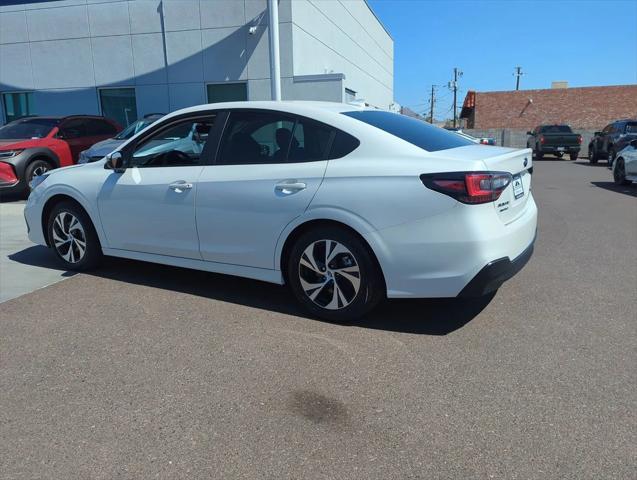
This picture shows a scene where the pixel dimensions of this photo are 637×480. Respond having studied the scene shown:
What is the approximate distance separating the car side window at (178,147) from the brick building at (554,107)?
4180 cm

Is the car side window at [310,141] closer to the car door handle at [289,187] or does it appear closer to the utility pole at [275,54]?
the car door handle at [289,187]

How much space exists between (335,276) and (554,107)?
4430 cm

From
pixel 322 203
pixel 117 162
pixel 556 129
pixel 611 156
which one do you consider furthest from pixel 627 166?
pixel 556 129

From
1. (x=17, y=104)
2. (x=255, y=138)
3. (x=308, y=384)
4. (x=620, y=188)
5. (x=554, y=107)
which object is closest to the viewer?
(x=308, y=384)

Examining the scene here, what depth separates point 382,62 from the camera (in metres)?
36.0

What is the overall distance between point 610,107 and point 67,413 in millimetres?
46657

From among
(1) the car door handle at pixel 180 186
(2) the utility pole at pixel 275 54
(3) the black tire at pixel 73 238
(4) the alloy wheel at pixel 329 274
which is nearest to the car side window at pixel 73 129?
(2) the utility pole at pixel 275 54

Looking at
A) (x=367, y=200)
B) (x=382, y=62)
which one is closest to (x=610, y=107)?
(x=382, y=62)

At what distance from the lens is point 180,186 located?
4.68 m

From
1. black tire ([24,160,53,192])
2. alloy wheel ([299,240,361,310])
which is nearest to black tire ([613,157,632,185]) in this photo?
alloy wheel ([299,240,361,310])

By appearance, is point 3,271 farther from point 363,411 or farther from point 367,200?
point 363,411

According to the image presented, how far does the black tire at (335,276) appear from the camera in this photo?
397cm

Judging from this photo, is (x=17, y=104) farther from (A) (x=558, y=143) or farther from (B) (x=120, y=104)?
(A) (x=558, y=143)

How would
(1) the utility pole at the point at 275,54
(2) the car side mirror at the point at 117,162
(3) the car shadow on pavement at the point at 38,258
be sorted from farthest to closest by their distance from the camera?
(1) the utility pole at the point at 275,54
(3) the car shadow on pavement at the point at 38,258
(2) the car side mirror at the point at 117,162
